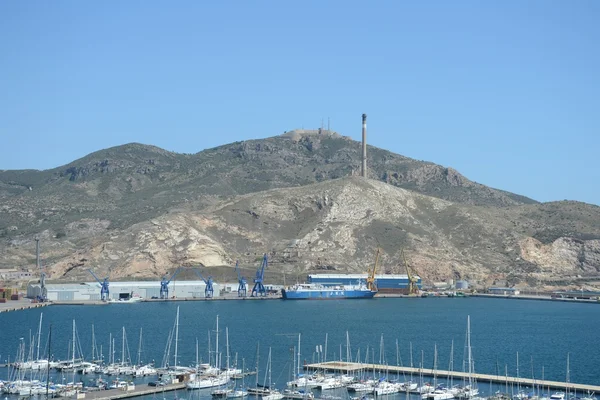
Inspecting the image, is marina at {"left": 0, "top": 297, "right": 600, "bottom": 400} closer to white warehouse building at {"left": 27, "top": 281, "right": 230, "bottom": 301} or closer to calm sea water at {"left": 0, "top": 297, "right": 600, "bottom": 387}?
calm sea water at {"left": 0, "top": 297, "right": 600, "bottom": 387}

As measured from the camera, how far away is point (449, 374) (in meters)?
68.2

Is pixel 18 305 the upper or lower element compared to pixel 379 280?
lower

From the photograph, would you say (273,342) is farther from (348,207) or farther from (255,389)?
(348,207)

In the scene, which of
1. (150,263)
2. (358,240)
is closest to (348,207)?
(358,240)

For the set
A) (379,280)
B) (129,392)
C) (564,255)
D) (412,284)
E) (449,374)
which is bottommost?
(129,392)

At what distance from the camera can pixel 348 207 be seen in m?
182

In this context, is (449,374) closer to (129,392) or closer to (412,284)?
(129,392)

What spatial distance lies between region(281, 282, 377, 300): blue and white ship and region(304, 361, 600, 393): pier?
7493 centimetres

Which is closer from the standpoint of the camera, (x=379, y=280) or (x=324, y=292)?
(x=324, y=292)

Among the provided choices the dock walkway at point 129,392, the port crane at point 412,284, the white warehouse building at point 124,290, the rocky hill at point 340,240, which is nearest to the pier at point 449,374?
the dock walkway at point 129,392

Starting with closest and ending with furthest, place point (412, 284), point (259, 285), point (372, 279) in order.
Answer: point (259, 285), point (372, 279), point (412, 284)

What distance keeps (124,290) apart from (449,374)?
8782cm

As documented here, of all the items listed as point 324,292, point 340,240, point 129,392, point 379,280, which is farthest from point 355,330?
point 340,240

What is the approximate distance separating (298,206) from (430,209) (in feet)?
87.7
